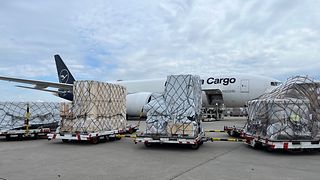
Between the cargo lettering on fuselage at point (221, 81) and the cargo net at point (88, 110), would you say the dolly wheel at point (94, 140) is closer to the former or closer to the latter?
the cargo net at point (88, 110)

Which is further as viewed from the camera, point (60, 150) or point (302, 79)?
point (302, 79)

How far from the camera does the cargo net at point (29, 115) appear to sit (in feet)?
43.6

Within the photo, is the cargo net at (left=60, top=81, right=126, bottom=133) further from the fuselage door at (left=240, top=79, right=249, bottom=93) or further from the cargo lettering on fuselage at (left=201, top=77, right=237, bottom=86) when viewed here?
the cargo lettering on fuselage at (left=201, top=77, right=237, bottom=86)

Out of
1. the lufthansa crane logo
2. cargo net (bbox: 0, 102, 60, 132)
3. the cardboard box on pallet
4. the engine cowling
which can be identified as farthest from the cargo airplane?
the cardboard box on pallet

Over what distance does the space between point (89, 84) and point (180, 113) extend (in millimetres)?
3898

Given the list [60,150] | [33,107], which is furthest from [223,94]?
[60,150]

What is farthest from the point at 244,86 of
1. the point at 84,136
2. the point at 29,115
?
the point at 29,115

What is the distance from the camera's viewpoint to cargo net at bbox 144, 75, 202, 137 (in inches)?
416

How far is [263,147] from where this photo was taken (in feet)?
33.6

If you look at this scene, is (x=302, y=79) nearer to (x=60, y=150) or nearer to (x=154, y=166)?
(x=154, y=166)

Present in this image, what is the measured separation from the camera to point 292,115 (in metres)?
9.48

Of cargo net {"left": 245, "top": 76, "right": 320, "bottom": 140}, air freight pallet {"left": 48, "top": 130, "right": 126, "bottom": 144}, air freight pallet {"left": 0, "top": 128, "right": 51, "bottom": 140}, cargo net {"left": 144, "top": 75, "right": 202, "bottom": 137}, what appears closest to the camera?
cargo net {"left": 245, "top": 76, "right": 320, "bottom": 140}

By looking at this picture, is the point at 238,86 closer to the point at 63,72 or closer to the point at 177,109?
the point at 177,109

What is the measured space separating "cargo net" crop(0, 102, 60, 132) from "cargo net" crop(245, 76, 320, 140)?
374 inches
